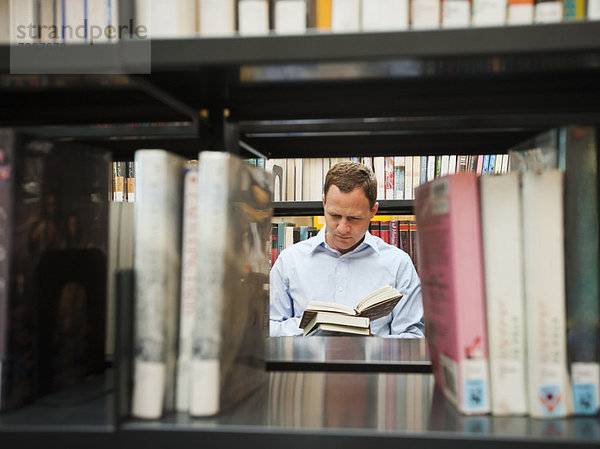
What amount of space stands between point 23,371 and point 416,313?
1955 millimetres

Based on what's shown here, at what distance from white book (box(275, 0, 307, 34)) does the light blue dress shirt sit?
1880mm

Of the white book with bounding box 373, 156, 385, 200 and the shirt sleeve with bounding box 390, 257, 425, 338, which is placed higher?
the white book with bounding box 373, 156, 385, 200

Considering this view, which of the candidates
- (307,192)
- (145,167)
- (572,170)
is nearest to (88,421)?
(145,167)

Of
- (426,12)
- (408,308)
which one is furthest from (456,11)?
(408,308)

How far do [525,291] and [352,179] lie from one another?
1.71 meters

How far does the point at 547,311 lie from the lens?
21.1 inches

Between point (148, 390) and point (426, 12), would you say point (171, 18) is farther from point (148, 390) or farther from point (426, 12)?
point (148, 390)

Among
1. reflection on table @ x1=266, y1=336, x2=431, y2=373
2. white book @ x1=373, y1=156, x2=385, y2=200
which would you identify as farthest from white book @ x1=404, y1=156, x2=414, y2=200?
reflection on table @ x1=266, y1=336, x2=431, y2=373

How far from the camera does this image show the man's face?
2264mm

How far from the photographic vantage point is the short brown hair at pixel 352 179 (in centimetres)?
224

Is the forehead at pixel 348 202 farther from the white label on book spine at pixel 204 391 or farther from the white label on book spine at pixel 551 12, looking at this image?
the white label on book spine at pixel 204 391

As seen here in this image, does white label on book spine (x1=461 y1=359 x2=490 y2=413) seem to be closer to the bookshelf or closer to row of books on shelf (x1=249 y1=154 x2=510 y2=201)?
the bookshelf

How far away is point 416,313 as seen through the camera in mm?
2293

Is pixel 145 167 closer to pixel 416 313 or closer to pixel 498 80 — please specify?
pixel 498 80
